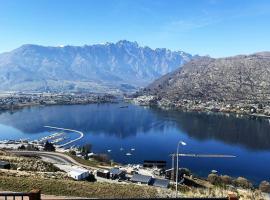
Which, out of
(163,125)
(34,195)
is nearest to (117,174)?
(34,195)

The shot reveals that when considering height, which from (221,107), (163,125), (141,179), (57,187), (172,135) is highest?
(57,187)

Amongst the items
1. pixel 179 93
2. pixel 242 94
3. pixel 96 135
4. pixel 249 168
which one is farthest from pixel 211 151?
pixel 179 93

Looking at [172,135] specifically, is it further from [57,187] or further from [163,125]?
[57,187]

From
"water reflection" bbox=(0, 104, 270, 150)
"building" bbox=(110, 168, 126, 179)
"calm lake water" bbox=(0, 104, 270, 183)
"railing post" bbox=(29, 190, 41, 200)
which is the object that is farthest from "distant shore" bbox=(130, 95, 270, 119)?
"railing post" bbox=(29, 190, 41, 200)

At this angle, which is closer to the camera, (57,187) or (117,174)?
(57,187)

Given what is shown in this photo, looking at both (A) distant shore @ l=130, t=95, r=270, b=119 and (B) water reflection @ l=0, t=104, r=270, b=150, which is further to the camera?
(A) distant shore @ l=130, t=95, r=270, b=119

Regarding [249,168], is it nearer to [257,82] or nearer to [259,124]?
[259,124]

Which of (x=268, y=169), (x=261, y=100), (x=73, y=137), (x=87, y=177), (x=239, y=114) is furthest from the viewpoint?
(x=261, y=100)

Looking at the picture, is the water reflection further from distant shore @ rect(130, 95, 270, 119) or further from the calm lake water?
distant shore @ rect(130, 95, 270, 119)

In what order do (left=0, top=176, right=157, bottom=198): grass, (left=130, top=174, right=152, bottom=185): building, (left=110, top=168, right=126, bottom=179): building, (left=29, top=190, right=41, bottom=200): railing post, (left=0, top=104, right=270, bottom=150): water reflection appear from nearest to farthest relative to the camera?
(left=29, top=190, right=41, bottom=200): railing post < (left=0, top=176, right=157, bottom=198): grass < (left=130, top=174, right=152, bottom=185): building < (left=110, top=168, right=126, bottom=179): building < (left=0, top=104, right=270, bottom=150): water reflection
